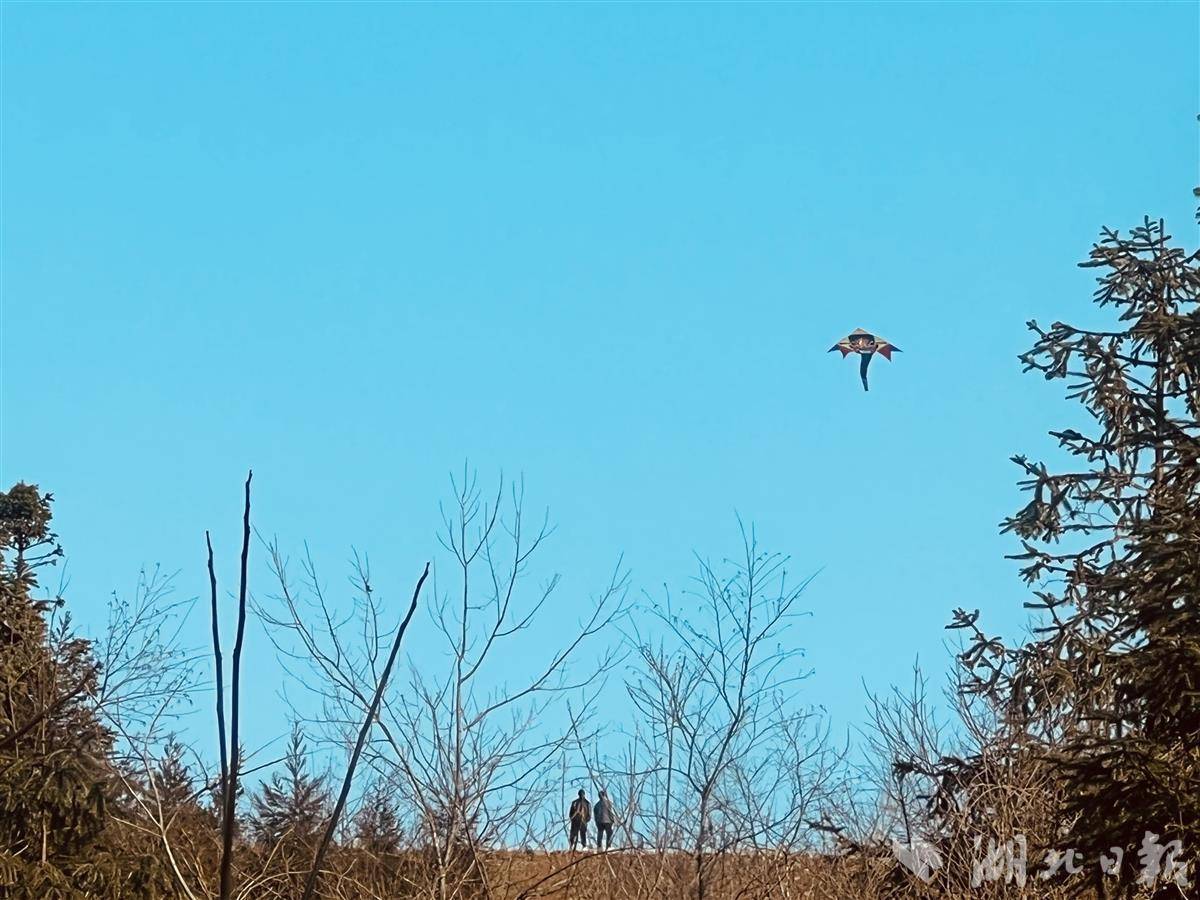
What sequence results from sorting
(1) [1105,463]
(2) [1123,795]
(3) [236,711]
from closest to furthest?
(3) [236,711] → (2) [1123,795] → (1) [1105,463]

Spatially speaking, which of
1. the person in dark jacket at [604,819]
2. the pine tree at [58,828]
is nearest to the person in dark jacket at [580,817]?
the person in dark jacket at [604,819]

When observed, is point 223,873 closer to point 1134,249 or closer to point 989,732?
point 989,732

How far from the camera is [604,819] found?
15586 millimetres

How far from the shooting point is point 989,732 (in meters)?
17.1

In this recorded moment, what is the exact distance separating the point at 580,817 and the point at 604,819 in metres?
0.34

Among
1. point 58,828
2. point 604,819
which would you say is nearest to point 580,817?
point 604,819

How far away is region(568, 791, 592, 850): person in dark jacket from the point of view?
15531 mm

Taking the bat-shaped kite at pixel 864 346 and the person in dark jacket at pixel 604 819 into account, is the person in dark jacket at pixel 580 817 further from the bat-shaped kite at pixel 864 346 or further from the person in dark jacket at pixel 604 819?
the bat-shaped kite at pixel 864 346

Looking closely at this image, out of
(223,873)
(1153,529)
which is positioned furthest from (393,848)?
(223,873)

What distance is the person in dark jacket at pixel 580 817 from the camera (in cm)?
1553

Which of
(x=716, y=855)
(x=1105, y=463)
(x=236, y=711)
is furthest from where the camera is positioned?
(x=1105, y=463)

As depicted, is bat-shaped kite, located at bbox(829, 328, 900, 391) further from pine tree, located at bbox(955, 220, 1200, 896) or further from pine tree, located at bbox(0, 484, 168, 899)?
pine tree, located at bbox(0, 484, 168, 899)

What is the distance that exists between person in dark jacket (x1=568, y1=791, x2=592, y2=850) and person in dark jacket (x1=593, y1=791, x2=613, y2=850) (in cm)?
14

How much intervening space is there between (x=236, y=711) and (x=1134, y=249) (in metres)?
17.0
